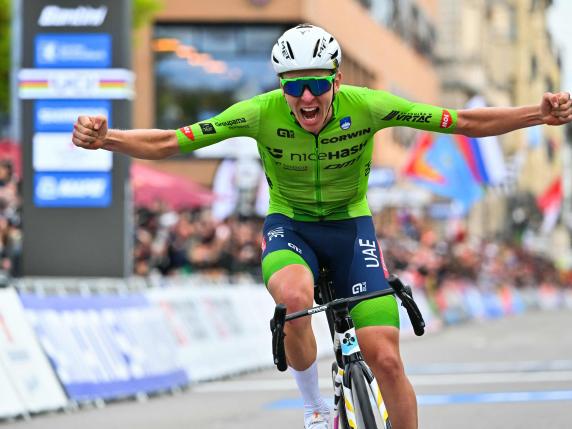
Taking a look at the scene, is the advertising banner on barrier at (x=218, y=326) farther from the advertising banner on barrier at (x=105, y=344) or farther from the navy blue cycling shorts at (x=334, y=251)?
the navy blue cycling shorts at (x=334, y=251)

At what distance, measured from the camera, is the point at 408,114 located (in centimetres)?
743

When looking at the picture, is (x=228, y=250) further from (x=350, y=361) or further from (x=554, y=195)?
(x=554, y=195)

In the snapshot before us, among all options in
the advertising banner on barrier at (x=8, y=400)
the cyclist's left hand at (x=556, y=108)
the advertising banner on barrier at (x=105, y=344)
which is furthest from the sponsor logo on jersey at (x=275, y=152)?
the advertising banner on barrier at (x=105, y=344)

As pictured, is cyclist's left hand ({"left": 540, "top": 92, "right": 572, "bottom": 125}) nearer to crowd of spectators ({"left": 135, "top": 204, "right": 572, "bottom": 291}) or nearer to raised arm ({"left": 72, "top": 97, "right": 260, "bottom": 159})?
raised arm ({"left": 72, "top": 97, "right": 260, "bottom": 159})

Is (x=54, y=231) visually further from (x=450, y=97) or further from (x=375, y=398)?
(x=450, y=97)

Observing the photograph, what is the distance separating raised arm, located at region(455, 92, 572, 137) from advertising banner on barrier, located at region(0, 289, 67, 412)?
5812 millimetres

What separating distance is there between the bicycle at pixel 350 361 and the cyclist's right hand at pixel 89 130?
128 cm

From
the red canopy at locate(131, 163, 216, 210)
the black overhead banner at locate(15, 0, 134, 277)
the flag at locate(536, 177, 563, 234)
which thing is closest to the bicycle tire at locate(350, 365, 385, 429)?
the black overhead banner at locate(15, 0, 134, 277)

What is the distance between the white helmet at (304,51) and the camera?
707 centimetres

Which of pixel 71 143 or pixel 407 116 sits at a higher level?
pixel 407 116

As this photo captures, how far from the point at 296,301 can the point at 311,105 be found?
96 cm

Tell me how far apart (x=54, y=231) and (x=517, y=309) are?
1228 inches

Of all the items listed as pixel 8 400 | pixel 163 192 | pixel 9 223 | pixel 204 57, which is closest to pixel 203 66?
pixel 204 57

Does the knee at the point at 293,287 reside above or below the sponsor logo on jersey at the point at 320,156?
below
